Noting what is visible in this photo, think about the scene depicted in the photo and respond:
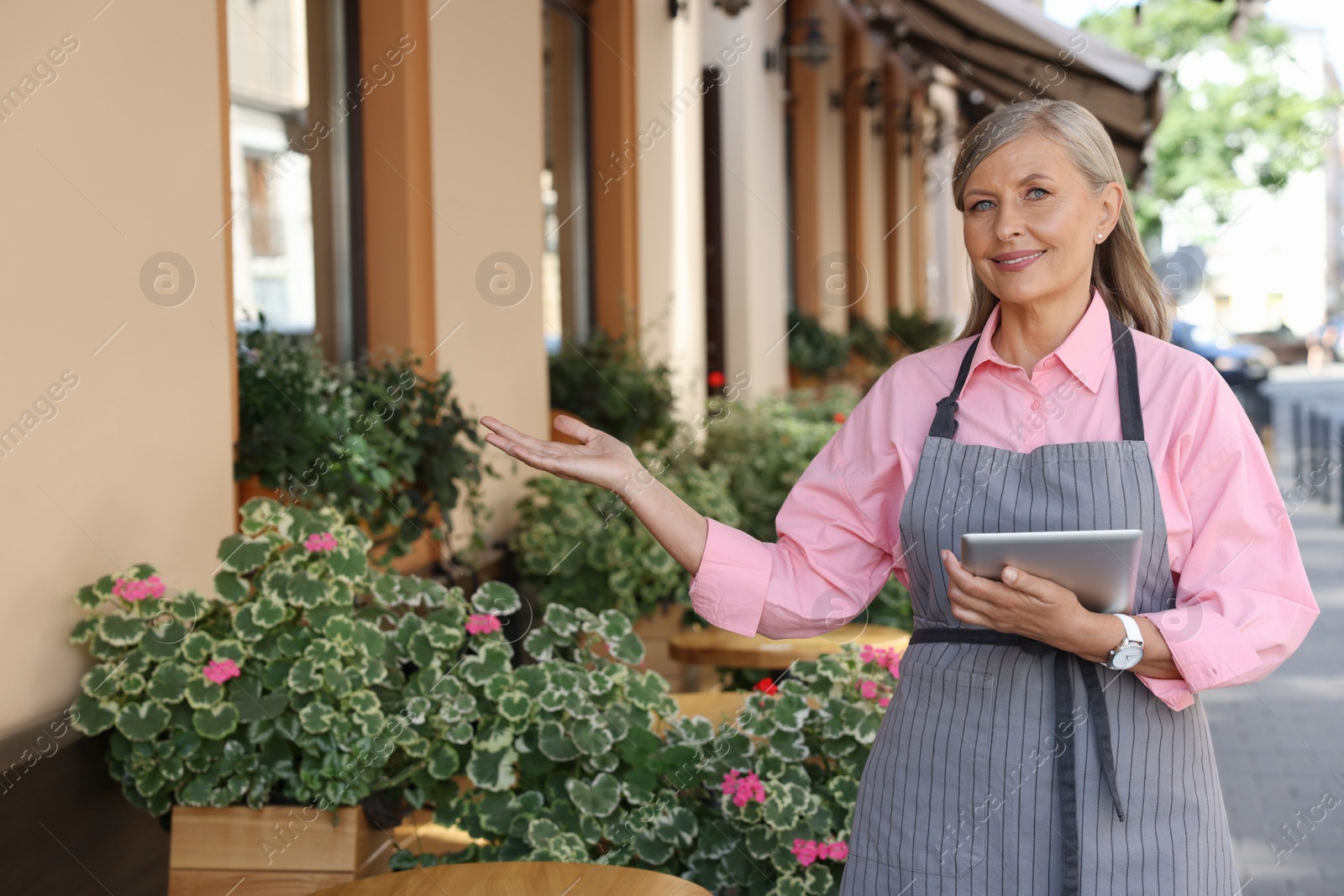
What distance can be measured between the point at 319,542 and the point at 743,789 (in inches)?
39.5

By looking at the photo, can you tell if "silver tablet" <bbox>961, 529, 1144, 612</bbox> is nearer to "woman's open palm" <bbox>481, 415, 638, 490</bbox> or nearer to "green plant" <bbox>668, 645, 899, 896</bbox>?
"woman's open palm" <bbox>481, 415, 638, 490</bbox>

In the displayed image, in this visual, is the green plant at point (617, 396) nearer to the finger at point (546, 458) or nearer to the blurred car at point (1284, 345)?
the finger at point (546, 458)

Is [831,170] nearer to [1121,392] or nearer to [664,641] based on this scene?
[664,641]

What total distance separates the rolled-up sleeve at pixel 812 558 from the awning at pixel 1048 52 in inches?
211

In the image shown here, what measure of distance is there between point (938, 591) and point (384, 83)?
2.89 m

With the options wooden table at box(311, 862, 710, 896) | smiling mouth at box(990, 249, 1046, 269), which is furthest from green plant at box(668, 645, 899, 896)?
smiling mouth at box(990, 249, 1046, 269)

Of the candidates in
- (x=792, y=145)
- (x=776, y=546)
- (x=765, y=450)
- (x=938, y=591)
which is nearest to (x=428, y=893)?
(x=776, y=546)

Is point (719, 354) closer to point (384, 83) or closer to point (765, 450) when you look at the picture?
point (765, 450)

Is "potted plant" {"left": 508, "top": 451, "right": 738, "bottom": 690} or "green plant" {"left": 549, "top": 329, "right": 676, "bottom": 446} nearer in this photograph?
"potted plant" {"left": 508, "top": 451, "right": 738, "bottom": 690}

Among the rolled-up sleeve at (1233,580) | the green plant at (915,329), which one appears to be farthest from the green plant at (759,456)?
the green plant at (915,329)

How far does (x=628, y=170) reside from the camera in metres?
6.23

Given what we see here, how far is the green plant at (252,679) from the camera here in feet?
7.79

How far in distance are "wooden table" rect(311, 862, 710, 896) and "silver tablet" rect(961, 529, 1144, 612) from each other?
69 cm

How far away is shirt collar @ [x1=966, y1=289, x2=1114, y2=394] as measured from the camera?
1.71 meters
